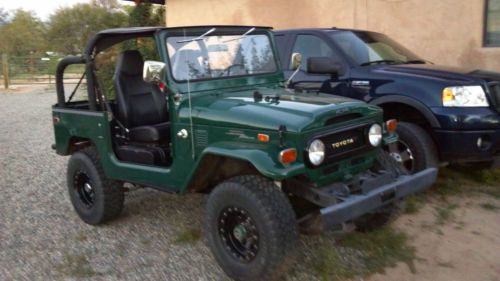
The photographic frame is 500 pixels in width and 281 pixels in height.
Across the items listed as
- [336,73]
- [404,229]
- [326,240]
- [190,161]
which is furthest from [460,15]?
[190,161]

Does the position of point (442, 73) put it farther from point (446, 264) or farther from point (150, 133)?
point (150, 133)

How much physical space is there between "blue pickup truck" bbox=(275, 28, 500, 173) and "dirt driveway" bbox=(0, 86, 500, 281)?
58 cm

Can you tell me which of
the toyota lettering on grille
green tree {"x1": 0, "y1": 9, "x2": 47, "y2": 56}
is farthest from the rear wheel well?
green tree {"x1": 0, "y1": 9, "x2": 47, "y2": 56}

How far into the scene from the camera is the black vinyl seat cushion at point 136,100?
4.87 m

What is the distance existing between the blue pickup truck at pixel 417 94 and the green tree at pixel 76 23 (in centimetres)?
2807

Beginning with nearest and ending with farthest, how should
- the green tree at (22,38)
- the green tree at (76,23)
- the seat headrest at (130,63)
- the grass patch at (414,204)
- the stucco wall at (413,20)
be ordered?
1. the seat headrest at (130,63)
2. the grass patch at (414,204)
3. the stucco wall at (413,20)
4. the green tree at (76,23)
5. the green tree at (22,38)

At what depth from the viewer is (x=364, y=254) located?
4.13m

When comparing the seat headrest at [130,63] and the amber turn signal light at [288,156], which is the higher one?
the seat headrest at [130,63]

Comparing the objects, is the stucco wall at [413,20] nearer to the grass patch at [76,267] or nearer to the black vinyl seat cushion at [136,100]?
the black vinyl seat cushion at [136,100]

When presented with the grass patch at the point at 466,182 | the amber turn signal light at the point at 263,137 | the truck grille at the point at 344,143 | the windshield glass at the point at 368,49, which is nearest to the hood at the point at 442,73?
the windshield glass at the point at 368,49

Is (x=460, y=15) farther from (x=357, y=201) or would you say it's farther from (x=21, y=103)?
(x=21, y=103)

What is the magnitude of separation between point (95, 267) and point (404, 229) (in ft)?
8.86

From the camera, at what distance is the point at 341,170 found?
3.85 meters

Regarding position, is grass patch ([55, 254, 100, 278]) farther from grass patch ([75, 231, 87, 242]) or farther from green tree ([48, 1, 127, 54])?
green tree ([48, 1, 127, 54])
